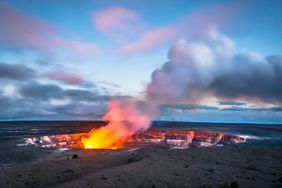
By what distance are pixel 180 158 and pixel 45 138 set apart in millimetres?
43082

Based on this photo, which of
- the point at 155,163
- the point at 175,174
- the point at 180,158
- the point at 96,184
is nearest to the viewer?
the point at 96,184

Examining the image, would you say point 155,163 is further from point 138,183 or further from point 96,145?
point 96,145

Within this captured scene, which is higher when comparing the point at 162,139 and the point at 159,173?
the point at 159,173

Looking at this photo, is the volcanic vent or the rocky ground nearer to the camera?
the rocky ground

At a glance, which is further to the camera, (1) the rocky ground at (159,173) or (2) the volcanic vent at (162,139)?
(2) the volcanic vent at (162,139)

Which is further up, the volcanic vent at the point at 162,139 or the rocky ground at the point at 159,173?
the rocky ground at the point at 159,173

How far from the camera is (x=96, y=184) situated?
15.2m

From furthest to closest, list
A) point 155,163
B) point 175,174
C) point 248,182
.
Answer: point 155,163
point 175,174
point 248,182

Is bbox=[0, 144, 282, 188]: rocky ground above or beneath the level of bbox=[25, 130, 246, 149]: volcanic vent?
above

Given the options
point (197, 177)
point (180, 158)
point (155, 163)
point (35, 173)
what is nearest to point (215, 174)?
point (197, 177)

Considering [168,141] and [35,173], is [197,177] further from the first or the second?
[168,141]

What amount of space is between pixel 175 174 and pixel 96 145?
3568 centimetres

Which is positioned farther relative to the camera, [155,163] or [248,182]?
[155,163]

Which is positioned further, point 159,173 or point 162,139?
point 162,139
